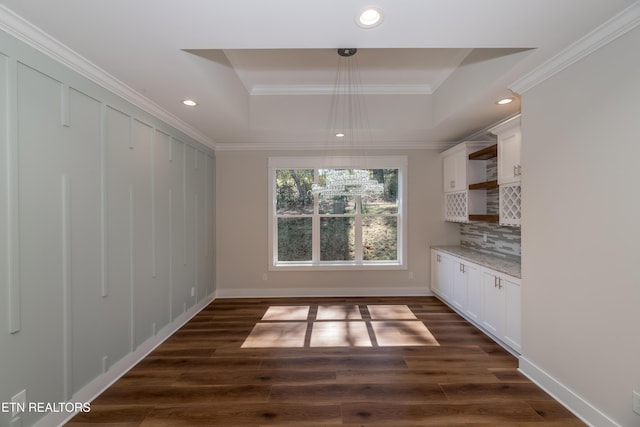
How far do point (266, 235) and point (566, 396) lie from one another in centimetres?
388

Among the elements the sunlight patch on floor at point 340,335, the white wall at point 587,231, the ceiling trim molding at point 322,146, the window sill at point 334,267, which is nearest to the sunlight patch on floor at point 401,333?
→ the sunlight patch on floor at point 340,335

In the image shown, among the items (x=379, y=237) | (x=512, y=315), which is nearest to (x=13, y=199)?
(x=512, y=315)

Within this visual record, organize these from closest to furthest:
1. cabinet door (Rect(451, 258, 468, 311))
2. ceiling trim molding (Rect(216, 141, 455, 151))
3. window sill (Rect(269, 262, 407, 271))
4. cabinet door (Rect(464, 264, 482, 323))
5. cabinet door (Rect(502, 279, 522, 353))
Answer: cabinet door (Rect(502, 279, 522, 353)) < cabinet door (Rect(464, 264, 482, 323)) < cabinet door (Rect(451, 258, 468, 311)) < ceiling trim molding (Rect(216, 141, 455, 151)) < window sill (Rect(269, 262, 407, 271))

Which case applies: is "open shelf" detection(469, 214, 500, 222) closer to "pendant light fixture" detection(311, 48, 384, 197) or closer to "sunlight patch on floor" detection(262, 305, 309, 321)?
"pendant light fixture" detection(311, 48, 384, 197)

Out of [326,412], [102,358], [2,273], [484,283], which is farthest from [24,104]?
[484,283]

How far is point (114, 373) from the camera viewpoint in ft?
7.59

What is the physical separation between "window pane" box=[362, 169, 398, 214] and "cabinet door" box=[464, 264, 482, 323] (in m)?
1.61

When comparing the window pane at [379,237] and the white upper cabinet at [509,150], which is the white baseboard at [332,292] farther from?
the white upper cabinet at [509,150]

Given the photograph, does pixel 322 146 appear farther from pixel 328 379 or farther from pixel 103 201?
pixel 328 379

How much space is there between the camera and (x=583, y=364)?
74.8 inches

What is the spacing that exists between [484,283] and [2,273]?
13.1ft

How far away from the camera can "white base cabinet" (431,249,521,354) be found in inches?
105

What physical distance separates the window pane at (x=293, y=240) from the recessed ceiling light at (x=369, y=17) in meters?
3.35

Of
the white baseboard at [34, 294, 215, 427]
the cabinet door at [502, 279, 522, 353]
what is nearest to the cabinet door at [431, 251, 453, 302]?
the cabinet door at [502, 279, 522, 353]
